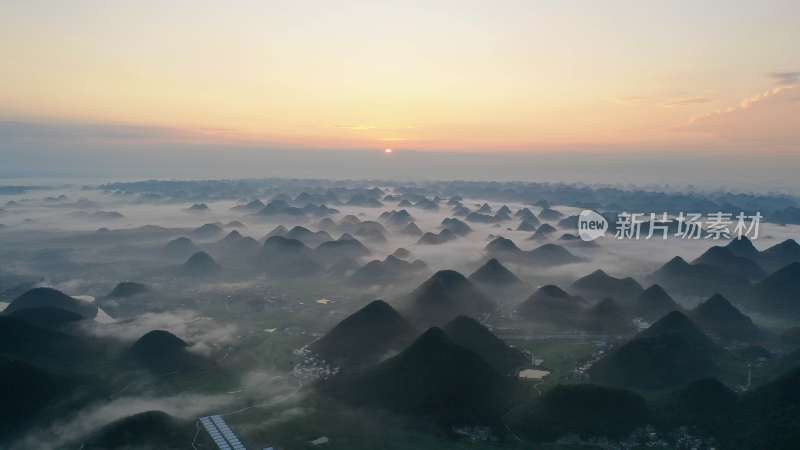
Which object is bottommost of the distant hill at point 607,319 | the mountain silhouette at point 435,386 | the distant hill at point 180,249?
the distant hill at point 180,249

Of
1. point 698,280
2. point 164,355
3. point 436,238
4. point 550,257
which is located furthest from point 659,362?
point 436,238

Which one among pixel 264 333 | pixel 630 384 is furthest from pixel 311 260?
pixel 630 384

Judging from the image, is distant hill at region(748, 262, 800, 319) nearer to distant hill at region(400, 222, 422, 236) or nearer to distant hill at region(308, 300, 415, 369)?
distant hill at region(308, 300, 415, 369)

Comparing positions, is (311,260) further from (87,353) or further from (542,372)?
(542,372)

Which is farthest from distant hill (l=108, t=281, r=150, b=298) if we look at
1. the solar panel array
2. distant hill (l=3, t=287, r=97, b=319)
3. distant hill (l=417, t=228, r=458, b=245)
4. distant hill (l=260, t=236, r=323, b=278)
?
distant hill (l=417, t=228, r=458, b=245)

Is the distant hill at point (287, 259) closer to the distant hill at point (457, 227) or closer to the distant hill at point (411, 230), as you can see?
the distant hill at point (411, 230)

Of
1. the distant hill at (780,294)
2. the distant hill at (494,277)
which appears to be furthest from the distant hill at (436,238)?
the distant hill at (780,294)

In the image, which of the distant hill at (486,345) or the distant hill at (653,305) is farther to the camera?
the distant hill at (653,305)
